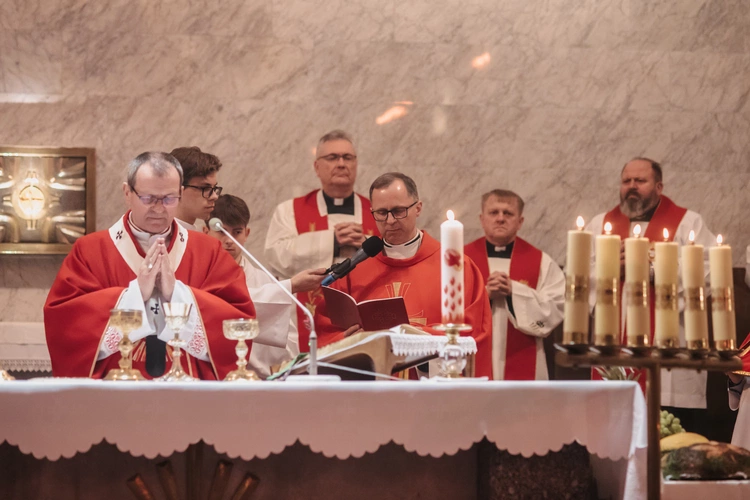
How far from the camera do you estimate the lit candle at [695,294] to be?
9.59 ft

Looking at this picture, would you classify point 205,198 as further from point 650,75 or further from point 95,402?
point 650,75

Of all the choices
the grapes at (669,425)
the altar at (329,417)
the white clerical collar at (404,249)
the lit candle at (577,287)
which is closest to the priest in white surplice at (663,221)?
the white clerical collar at (404,249)

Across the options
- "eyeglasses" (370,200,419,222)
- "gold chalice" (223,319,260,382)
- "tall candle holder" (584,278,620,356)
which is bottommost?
"gold chalice" (223,319,260,382)

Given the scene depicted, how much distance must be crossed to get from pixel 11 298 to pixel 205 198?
3.35 m

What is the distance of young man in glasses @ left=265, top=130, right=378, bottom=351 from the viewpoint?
699 centimetres

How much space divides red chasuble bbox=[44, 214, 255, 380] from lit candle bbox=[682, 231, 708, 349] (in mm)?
1932

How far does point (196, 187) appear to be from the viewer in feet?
18.7

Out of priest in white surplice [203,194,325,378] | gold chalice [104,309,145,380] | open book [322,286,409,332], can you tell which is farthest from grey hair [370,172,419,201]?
gold chalice [104,309,145,380]

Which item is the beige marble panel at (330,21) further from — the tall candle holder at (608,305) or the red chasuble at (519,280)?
the tall candle holder at (608,305)

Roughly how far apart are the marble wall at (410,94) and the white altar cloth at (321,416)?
17.7 feet

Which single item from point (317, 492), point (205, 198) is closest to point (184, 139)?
point (205, 198)

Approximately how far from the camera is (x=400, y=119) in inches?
339

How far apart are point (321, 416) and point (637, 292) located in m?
1.02

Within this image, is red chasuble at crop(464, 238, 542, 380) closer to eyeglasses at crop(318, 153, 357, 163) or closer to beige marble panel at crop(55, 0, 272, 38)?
eyeglasses at crop(318, 153, 357, 163)
